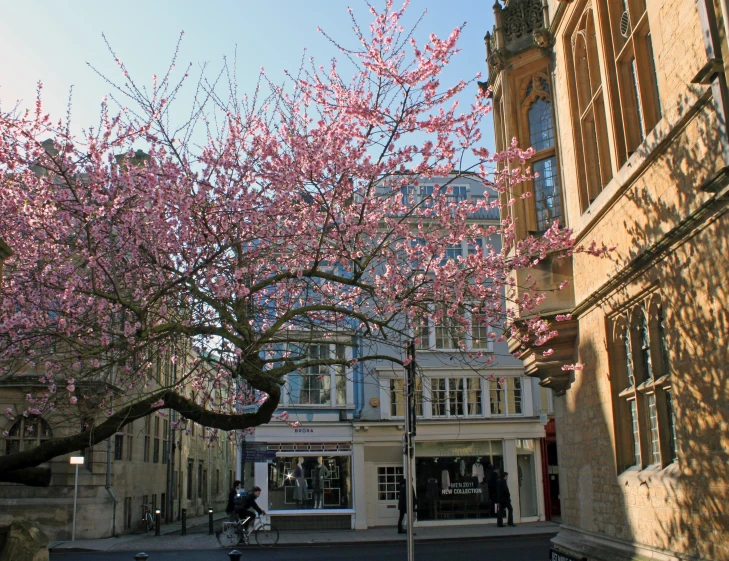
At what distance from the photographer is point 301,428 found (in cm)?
2692

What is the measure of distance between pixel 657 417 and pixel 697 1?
168 inches

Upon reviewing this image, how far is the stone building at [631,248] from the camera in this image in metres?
6.57

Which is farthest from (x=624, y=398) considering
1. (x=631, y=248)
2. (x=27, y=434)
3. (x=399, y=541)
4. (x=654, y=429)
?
(x=27, y=434)

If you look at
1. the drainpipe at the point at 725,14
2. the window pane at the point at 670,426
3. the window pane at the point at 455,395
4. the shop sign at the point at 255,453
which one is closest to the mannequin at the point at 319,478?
the shop sign at the point at 255,453

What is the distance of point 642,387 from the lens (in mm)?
8555

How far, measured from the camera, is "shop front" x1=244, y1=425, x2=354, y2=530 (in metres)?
26.4

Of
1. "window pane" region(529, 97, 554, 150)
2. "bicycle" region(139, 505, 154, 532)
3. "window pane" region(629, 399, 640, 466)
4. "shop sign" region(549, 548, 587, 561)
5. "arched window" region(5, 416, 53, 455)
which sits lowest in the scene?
"bicycle" region(139, 505, 154, 532)

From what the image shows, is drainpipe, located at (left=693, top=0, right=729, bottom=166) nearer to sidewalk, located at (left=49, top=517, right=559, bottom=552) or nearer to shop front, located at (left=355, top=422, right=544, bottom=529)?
sidewalk, located at (left=49, top=517, right=559, bottom=552)

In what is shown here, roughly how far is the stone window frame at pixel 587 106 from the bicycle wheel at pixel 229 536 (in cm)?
1382

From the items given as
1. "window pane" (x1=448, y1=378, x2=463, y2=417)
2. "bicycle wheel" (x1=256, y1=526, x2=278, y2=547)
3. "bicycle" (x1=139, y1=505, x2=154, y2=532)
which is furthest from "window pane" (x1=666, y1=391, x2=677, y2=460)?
"bicycle" (x1=139, y1=505, x2=154, y2=532)

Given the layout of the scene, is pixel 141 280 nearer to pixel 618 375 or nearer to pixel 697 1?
pixel 618 375

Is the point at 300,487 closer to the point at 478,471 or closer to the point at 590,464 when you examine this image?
the point at 478,471

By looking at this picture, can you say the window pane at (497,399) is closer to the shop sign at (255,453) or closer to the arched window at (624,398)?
the shop sign at (255,453)

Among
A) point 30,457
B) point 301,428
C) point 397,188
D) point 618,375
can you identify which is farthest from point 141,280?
point 301,428
